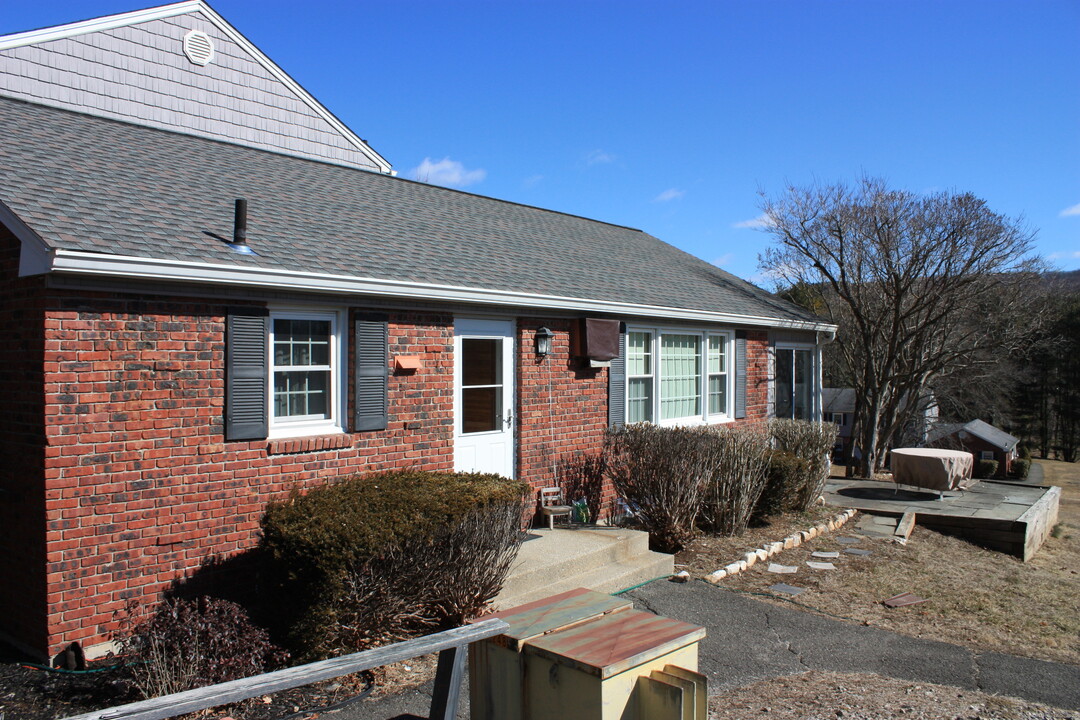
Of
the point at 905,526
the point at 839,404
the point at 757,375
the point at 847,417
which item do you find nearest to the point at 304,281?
the point at 757,375

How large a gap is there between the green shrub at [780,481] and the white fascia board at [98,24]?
41.1 ft

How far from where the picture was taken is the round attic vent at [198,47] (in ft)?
45.1

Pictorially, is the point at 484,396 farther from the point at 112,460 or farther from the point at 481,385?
the point at 112,460

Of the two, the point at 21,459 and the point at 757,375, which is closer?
the point at 21,459

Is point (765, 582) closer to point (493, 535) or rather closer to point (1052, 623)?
point (1052, 623)

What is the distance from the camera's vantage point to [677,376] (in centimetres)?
1161

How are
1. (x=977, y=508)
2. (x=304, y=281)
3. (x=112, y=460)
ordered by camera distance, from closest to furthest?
(x=112, y=460)
(x=304, y=281)
(x=977, y=508)

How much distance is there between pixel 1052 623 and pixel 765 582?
107 inches

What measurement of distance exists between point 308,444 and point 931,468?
10.7 m

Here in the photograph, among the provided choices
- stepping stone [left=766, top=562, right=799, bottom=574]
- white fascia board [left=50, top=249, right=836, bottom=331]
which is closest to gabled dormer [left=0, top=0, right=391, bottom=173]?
white fascia board [left=50, top=249, right=836, bottom=331]

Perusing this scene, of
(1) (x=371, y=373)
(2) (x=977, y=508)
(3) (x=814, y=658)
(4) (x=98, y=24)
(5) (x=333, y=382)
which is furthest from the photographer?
(4) (x=98, y=24)

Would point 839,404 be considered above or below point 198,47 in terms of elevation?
below

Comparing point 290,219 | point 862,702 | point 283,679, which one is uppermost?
point 290,219

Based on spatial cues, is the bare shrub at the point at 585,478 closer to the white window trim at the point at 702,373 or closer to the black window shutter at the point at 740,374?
the white window trim at the point at 702,373
